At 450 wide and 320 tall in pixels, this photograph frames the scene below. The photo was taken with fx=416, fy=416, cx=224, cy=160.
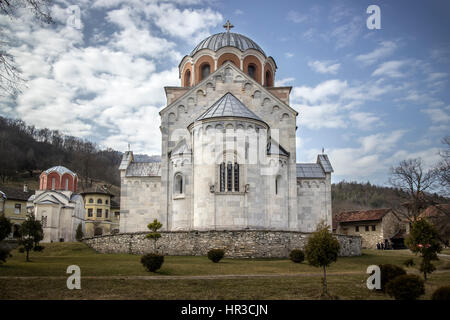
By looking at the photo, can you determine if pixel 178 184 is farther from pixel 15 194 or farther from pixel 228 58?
pixel 15 194

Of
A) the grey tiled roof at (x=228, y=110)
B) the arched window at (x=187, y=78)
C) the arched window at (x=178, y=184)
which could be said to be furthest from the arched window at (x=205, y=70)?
the arched window at (x=178, y=184)

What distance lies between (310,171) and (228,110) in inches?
383

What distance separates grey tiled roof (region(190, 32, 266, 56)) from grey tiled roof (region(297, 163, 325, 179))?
10.5m

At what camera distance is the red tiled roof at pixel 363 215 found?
151ft

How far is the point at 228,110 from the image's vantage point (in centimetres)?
2825

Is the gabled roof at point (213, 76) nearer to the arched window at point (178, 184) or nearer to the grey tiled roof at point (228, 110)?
the grey tiled roof at point (228, 110)

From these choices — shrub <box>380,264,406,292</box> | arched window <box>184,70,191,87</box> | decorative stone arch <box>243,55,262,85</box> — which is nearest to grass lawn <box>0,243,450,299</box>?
shrub <box>380,264,406,292</box>

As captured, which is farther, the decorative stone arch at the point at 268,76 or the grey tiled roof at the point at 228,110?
the decorative stone arch at the point at 268,76

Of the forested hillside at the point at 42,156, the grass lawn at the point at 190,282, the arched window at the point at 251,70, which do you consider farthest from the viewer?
the forested hillside at the point at 42,156

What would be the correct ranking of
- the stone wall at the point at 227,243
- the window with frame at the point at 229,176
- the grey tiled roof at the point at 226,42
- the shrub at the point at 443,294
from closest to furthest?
the shrub at the point at 443,294 < the stone wall at the point at 227,243 < the window with frame at the point at 229,176 < the grey tiled roof at the point at 226,42

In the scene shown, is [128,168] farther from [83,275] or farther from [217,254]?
[83,275]

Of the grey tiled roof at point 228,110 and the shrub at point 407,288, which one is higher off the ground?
the grey tiled roof at point 228,110

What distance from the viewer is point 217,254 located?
21.1 m

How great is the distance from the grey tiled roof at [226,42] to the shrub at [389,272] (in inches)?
995
